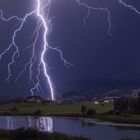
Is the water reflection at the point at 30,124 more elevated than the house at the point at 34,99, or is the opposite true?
the house at the point at 34,99

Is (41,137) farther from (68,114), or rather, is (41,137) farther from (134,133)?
(68,114)

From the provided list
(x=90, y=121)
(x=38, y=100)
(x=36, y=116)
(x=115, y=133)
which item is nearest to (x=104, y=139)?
(x=115, y=133)

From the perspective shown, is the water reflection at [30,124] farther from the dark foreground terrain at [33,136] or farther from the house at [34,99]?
the house at [34,99]

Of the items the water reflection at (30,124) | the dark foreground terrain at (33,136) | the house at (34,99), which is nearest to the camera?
the dark foreground terrain at (33,136)

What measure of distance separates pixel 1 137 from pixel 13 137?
1.35 m

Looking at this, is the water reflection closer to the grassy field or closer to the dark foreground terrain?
the dark foreground terrain

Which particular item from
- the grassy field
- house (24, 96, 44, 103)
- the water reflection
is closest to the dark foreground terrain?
the water reflection

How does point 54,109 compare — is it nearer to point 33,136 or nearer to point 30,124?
point 30,124

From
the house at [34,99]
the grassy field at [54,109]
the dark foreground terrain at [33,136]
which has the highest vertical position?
the house at [34,99]

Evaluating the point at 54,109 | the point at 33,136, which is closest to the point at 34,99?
the point at 54,109

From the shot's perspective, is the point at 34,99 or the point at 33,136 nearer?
the point at 33,136

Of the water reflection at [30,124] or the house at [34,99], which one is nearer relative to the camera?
the water reflection at [30,124]

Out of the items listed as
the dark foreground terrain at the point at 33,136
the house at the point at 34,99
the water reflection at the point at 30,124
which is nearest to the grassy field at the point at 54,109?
the house at the point at 34,99

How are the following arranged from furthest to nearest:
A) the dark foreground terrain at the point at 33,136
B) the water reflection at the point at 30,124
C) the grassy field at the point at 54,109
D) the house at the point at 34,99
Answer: the house at the point at 34,99
the grassy field at the point at 54,109
the water reflection at the point at 30,124
the dark foreground terrain at the point at 33,136
